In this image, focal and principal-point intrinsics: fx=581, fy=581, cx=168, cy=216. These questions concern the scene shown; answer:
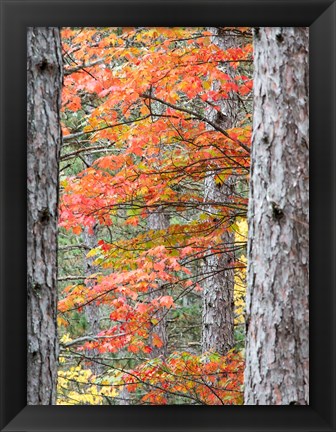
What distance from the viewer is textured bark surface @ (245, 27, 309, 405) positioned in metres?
2.51

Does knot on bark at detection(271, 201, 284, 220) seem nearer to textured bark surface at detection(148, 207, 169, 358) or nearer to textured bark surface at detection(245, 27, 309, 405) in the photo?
textured bark surface at detection(245, 27, 309, 405)

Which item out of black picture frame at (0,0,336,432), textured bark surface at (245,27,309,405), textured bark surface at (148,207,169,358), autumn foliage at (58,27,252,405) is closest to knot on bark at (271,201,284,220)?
textured bark surface at (245,27,309,405)

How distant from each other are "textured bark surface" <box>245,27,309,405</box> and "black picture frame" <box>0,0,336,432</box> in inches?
11.0

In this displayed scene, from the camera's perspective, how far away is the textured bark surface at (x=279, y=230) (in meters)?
2.51

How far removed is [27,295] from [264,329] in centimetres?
103

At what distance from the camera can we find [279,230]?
8.30ft

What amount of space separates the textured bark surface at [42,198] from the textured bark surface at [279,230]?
2.89 feet

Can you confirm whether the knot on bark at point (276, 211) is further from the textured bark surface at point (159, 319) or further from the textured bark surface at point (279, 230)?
the textured bark surface at point (159, 319)

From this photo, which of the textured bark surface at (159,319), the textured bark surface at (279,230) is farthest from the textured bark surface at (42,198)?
the textured bark surface at (159,319)

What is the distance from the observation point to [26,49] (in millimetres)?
2172
